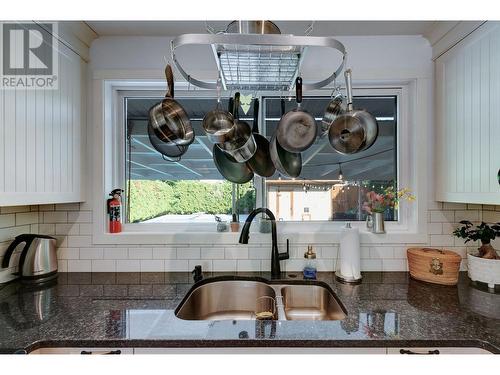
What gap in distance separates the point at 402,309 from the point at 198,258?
1071mm

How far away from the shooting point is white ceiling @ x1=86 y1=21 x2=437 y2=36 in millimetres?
1555

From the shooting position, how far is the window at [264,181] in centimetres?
183

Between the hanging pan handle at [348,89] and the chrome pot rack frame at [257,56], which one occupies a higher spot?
the chrome pot rack frame at [257,56]

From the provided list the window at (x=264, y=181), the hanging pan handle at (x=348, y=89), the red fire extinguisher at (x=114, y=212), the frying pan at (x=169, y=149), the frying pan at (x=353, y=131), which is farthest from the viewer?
the window at (x=264, y=181)

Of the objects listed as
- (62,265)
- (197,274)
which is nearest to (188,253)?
(197,274)

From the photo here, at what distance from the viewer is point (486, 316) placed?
1128 mm

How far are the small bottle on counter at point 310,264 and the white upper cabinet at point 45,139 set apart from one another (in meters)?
1.34

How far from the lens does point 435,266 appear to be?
1466 mm

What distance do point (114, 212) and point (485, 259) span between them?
2.03m

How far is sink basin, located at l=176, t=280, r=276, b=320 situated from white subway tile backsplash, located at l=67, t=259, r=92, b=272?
70cm

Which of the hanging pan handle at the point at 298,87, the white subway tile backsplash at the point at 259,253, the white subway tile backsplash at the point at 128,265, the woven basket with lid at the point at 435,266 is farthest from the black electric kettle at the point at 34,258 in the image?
the woven basket with lid at the point at 435,266

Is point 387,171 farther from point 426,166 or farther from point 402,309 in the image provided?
point 402,309

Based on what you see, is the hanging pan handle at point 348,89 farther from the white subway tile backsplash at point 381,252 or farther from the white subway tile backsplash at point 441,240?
the white subway tile backsplash at point 441,240
